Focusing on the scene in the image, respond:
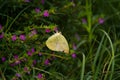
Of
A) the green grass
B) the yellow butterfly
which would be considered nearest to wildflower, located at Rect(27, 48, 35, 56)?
the green grass

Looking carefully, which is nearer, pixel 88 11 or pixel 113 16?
pixel 88 11

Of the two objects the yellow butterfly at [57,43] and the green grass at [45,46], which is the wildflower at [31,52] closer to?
the green grass at [45,46]

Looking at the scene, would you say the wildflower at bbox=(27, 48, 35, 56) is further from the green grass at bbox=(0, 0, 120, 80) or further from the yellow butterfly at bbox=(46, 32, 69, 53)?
the yellow butterfly at bbox=(46, 32, 69, 53)

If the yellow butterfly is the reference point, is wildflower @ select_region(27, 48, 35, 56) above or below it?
below

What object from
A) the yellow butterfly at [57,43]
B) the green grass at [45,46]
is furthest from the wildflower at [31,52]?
the yellow butterfly at [57,43]

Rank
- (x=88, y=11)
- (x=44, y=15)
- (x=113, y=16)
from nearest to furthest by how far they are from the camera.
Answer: (x=44, y=15)
(x=88, y=11)
(x=113, y=16)

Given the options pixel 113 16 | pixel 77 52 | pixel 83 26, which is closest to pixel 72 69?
pixel 77 52

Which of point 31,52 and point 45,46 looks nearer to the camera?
point 31,52

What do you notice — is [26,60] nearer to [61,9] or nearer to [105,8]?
[61,9]

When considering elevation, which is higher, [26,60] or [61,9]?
[61,9]

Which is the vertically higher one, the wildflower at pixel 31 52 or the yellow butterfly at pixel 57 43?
the yellow butterfly at pixel 57 43

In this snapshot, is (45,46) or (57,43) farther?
(45,46)
